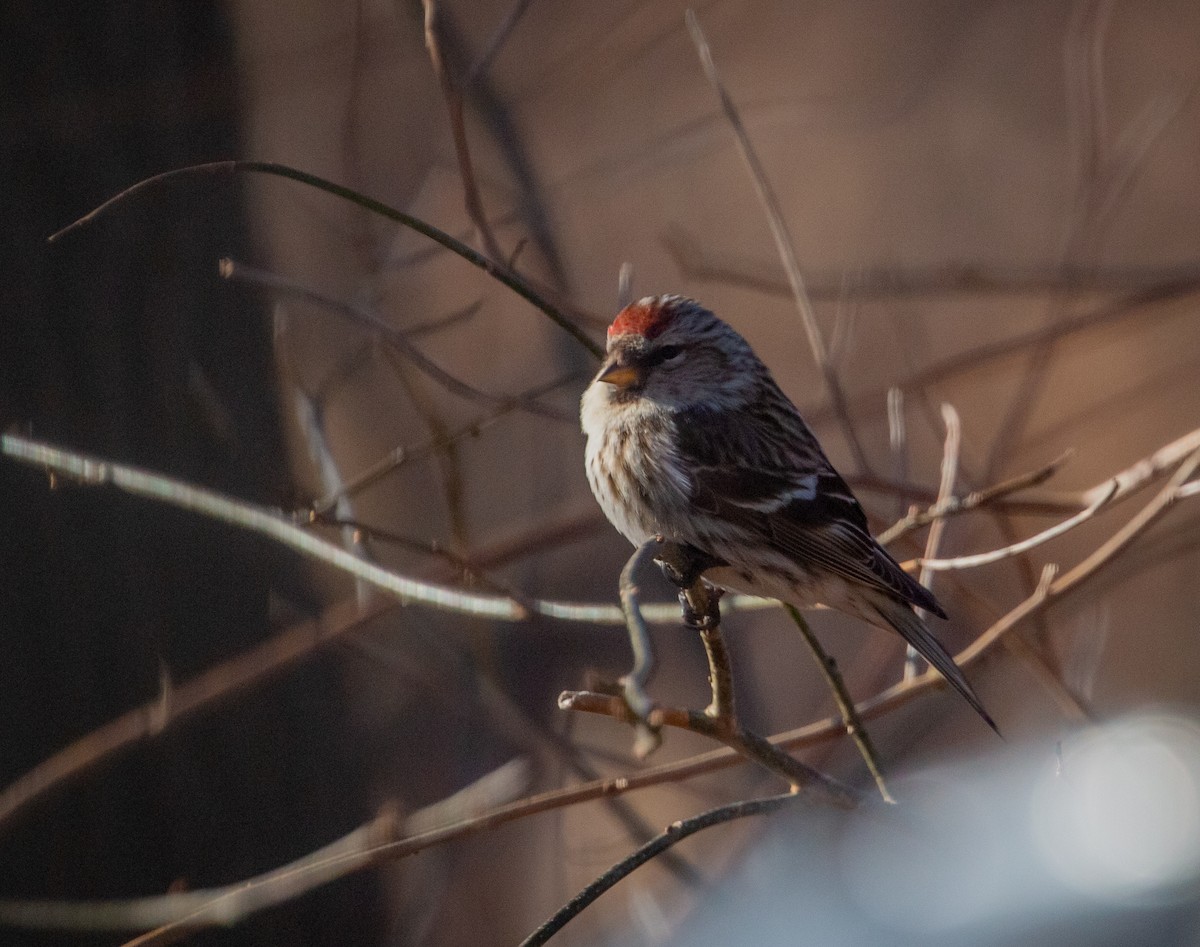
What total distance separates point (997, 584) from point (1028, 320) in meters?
1.71

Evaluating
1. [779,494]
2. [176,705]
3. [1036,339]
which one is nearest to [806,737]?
[779,494]

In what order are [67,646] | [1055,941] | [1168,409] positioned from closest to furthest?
[1055,941], [67,646], [1168,409]

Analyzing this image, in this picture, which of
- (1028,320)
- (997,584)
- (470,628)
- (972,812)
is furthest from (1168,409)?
(470,628)

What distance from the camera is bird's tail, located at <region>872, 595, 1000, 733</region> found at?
5.52ft

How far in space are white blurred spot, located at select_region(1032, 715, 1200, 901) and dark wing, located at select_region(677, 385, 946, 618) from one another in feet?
1.40

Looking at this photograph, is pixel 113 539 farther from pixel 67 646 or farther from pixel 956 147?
pixel 956 147

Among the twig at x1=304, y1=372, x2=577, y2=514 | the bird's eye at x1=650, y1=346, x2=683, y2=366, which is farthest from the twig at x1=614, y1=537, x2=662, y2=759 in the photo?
the bird's eye at x1=650, y1=346, x2=683, y2=366

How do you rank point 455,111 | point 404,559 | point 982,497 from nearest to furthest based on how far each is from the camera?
point 982,497 → point 455,111 → point 404,559

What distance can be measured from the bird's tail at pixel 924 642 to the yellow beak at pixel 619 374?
487 millimetres

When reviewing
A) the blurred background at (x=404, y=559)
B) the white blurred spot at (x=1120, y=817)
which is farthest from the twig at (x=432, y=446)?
the white blurred spot at (x=1120, y=817)

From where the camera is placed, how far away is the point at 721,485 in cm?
194

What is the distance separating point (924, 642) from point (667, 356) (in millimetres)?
602

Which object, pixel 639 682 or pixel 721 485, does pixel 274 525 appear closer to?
pixel 721 485

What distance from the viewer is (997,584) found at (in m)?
3.79
